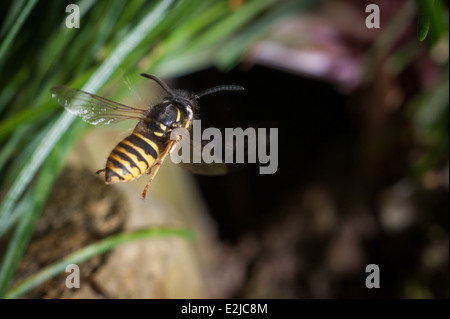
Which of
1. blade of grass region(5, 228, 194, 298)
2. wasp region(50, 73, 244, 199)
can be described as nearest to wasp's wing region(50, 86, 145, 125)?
wasp region(50, 73, 244, 199)

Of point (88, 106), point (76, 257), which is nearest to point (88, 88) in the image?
point (88, 106)

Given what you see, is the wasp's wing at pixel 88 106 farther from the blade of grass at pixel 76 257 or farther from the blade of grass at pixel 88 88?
the blade of grass at pixel 76 257

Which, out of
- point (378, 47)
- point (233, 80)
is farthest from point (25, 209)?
point (378, 47)

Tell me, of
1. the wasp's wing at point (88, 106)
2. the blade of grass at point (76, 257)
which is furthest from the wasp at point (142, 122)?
the blade of grass at point (76, 257)

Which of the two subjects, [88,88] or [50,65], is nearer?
[88,88]

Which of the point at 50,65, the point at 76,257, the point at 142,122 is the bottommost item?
the point at 76,257

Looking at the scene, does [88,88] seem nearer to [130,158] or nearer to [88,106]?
[88,106]
